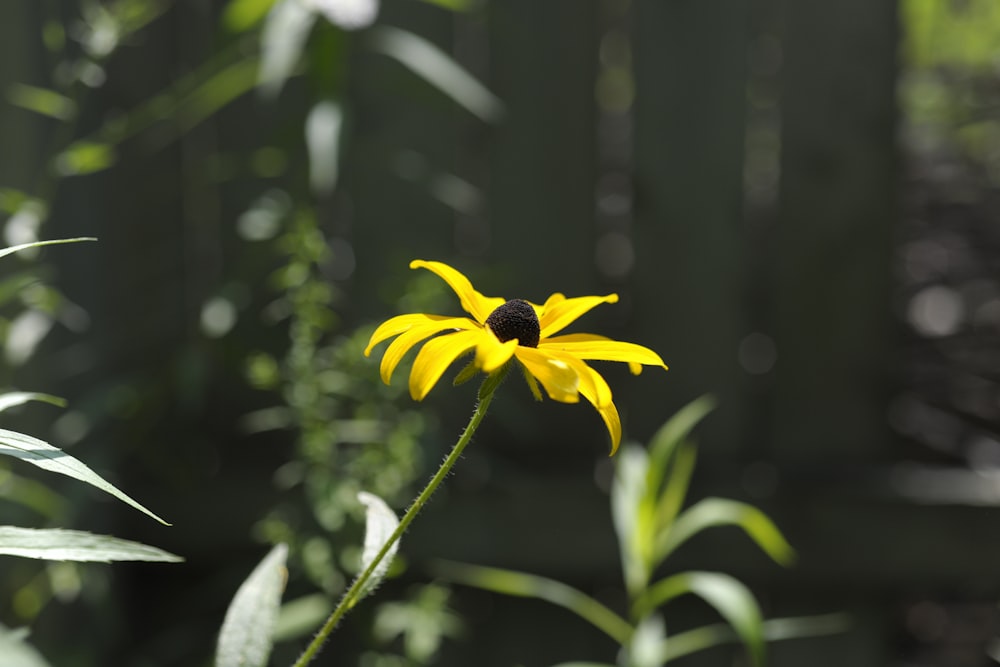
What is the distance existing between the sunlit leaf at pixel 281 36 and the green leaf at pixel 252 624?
0.73 meters

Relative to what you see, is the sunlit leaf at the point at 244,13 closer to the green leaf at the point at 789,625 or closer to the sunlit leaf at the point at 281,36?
the sunlit leaf at the point at 281,36

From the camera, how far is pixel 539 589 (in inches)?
49.6

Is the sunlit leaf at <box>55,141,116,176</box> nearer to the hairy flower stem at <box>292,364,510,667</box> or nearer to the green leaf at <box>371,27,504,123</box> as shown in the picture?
the green leaf at <box>371,27,504,123</box>

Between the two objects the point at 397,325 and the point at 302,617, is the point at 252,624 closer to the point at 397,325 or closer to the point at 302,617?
the point at 397,325

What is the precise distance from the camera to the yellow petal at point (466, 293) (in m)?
0.56

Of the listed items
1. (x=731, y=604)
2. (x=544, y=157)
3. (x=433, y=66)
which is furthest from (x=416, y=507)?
(x=544, y=157)

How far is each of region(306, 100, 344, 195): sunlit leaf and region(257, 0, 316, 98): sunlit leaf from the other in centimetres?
7

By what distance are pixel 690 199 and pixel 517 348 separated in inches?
54.0

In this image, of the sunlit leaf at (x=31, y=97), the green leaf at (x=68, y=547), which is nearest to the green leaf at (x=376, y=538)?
the green leaf at (x=68, y=547)

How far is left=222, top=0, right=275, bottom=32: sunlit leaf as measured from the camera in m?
1.32

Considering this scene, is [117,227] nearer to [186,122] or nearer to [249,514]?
[186,122]

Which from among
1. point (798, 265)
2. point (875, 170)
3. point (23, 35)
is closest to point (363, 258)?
point (23, 35)

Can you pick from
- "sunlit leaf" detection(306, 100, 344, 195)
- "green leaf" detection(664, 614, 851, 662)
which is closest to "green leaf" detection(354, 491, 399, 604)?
"sunlit leaf" detection(306, 100, 344, 195)

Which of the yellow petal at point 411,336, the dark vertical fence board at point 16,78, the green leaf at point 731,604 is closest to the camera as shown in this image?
the yellow petal at point 411,336
